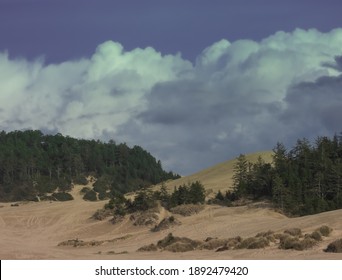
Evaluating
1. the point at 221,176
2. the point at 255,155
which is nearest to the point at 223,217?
the point at 221,176

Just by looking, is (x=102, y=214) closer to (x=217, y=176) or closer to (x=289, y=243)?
(x=289, y=243)

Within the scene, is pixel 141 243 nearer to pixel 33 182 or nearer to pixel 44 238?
pixel 44 238

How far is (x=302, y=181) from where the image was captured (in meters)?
49.3

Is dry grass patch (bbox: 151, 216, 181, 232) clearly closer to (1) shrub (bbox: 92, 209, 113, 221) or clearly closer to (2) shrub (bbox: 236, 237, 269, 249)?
(1) shrub (bbox: 92, 209, 113, 221)

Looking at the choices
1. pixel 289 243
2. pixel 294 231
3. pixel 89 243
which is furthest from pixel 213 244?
pixel 89 243

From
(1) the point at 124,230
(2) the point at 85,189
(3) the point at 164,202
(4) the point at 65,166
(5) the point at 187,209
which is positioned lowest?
(1) the point at 124,230

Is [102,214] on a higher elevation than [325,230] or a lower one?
higher

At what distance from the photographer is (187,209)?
4734 cm

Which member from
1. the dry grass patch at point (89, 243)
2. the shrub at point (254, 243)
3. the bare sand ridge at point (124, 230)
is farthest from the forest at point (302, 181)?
the shrub at point (254, 243)

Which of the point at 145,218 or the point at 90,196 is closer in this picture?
the point at 145,218

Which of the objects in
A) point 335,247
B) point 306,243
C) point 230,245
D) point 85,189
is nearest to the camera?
point 335,247

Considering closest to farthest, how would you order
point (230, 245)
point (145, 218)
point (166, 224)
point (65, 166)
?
point (230, 245)
point (166, 224)
point (145, 218)
point (65, 166)

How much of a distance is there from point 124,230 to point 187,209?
561cm

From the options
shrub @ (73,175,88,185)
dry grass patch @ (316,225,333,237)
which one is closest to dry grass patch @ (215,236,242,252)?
dry grass patch @ (316,225,333,237)
